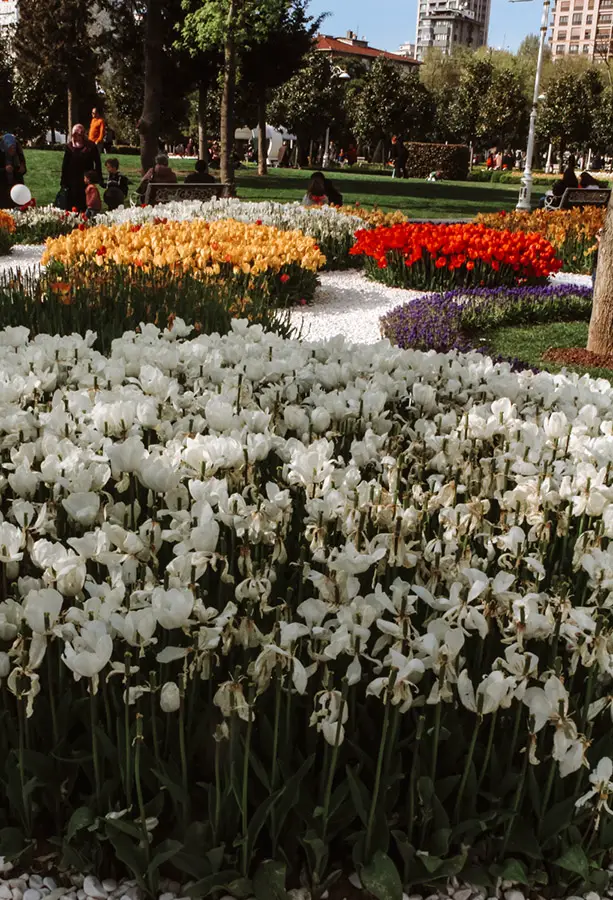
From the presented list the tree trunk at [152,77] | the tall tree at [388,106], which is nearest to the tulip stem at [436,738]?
the tree trunk at [152,77]

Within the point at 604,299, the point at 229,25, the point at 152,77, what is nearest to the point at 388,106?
the point at 152,77

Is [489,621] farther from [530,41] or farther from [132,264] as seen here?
[530,41]

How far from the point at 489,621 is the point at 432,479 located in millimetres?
691

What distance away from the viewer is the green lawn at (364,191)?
78.4 feet

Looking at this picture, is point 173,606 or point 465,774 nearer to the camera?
point 173,606

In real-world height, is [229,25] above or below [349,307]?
above

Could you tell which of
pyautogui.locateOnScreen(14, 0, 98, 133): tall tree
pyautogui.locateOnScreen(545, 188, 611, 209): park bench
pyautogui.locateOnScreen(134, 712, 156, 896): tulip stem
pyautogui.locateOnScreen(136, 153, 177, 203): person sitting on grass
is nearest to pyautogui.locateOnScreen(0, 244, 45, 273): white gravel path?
pyautogui.locateOnScreen(136, 153, 177, 203): person sitting on grass

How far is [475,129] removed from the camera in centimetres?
5778

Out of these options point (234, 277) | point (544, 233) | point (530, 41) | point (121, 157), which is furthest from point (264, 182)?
point (530, 41)

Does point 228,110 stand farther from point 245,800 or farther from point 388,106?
point 388,106

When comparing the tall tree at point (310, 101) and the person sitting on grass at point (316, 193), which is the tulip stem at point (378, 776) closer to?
the person sitting on grass at point (316, 193)

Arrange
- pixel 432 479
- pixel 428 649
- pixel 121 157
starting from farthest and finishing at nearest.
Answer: pixel 121 157, pixel 432 479, pixel 428 649

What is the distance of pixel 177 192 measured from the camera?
16.4 m

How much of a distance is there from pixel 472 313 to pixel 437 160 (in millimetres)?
37055
